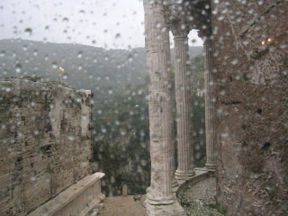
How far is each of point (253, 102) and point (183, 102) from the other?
12.6ft

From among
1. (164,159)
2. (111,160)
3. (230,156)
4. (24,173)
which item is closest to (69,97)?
(24,173)

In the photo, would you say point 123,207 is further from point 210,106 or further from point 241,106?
point 241,106

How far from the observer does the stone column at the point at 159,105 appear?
5.85 meters

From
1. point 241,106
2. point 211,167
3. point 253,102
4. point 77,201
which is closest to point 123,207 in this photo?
point 77,201

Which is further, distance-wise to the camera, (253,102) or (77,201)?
(77,201)

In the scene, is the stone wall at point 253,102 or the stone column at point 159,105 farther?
the stone column at point 159,105

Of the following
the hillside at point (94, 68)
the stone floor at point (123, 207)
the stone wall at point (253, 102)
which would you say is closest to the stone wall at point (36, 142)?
the stone floor at point (123, 207)

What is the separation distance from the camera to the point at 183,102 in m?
8.50

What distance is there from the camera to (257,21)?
181 inches

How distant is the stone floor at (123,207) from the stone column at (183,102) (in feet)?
7.59

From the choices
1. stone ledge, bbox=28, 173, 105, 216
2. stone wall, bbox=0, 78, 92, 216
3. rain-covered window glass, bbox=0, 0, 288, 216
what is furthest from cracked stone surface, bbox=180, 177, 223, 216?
stone wall, bbox=0, 78, 92, 216

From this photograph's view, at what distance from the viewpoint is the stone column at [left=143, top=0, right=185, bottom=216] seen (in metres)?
5.85

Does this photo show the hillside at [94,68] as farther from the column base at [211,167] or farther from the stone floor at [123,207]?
the column base at [211,167]

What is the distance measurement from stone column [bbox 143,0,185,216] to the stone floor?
3.70m
